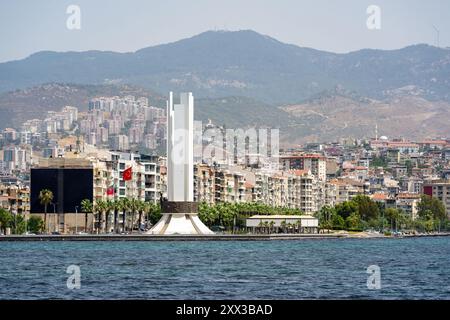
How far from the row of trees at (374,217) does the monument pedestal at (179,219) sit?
34.2 m

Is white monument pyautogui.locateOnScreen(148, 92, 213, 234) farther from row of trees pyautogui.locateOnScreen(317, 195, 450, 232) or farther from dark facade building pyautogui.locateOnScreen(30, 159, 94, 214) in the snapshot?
row of trees pyautogui.locateOnScreen(317, 195, 450, 232)

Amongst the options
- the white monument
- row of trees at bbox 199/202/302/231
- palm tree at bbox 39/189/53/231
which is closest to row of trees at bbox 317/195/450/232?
row of trees at bbox 199/202/302/231

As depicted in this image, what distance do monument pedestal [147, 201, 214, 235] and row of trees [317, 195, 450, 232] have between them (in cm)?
3425

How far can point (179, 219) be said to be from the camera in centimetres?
8681

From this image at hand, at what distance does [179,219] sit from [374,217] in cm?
5613

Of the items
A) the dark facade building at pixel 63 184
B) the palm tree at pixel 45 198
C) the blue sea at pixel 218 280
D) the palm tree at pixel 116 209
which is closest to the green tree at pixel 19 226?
the palm tree at pixel 45 198

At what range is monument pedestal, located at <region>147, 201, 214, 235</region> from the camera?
86250 millimetres

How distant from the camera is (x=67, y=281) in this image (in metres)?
32.5

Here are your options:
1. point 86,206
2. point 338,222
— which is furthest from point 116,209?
point 338,222

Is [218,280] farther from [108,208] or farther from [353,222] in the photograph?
[353,222]

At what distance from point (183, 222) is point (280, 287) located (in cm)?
5742

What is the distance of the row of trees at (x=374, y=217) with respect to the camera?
12631 cm
